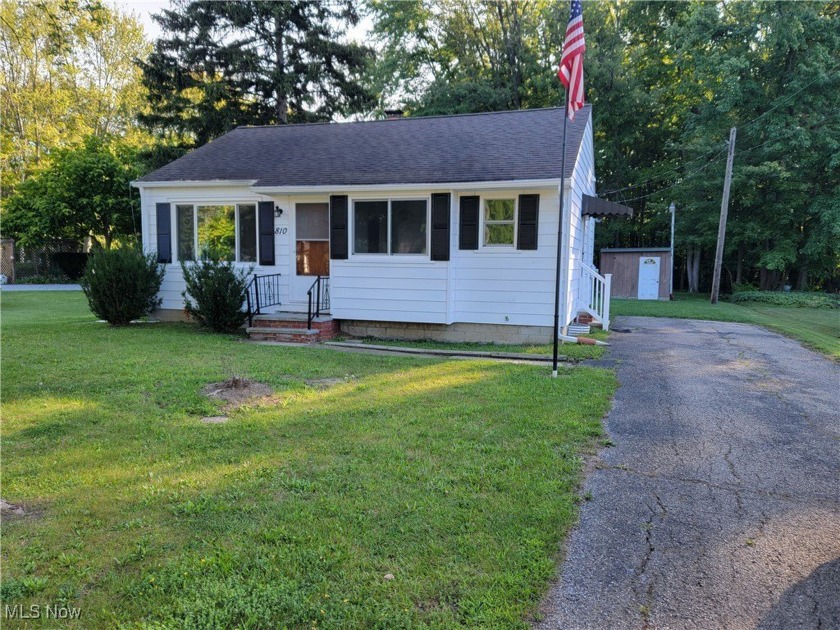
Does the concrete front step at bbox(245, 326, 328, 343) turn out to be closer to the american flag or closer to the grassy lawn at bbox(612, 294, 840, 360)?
the american flag

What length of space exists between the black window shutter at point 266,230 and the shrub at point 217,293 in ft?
2.53

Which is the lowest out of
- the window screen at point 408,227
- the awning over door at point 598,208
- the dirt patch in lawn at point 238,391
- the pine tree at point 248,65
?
the dirt patch in lawn at point 238,391

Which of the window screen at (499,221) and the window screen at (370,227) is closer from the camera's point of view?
the window screen at (499,221)

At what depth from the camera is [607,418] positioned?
5.07m

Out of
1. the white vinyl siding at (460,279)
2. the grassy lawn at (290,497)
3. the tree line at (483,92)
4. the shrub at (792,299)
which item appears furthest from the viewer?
the tree line at (483,92)

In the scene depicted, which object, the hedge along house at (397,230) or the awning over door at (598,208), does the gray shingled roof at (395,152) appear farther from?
the awning over door at (598,208)

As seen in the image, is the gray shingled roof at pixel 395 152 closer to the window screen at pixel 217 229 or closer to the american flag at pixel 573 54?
the window screen at pixel 217 229

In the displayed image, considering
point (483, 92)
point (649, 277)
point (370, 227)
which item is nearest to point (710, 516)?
point (370, 227)

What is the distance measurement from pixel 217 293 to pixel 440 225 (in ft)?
13.7

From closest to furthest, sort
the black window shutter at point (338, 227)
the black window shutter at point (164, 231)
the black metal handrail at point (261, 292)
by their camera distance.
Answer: the black window shutter at point (338, 227), the black metal handrail at point (261, 292), the black window shutter at point (164, 231)

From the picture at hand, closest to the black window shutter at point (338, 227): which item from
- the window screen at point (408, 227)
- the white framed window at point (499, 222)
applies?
the window screen at point (408, 227)

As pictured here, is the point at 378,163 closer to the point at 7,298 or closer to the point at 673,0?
the point at 7,298

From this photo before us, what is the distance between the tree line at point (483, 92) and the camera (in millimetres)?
20281

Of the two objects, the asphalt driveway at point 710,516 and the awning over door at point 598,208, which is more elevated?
Answer: the awning over door at point 598,208
